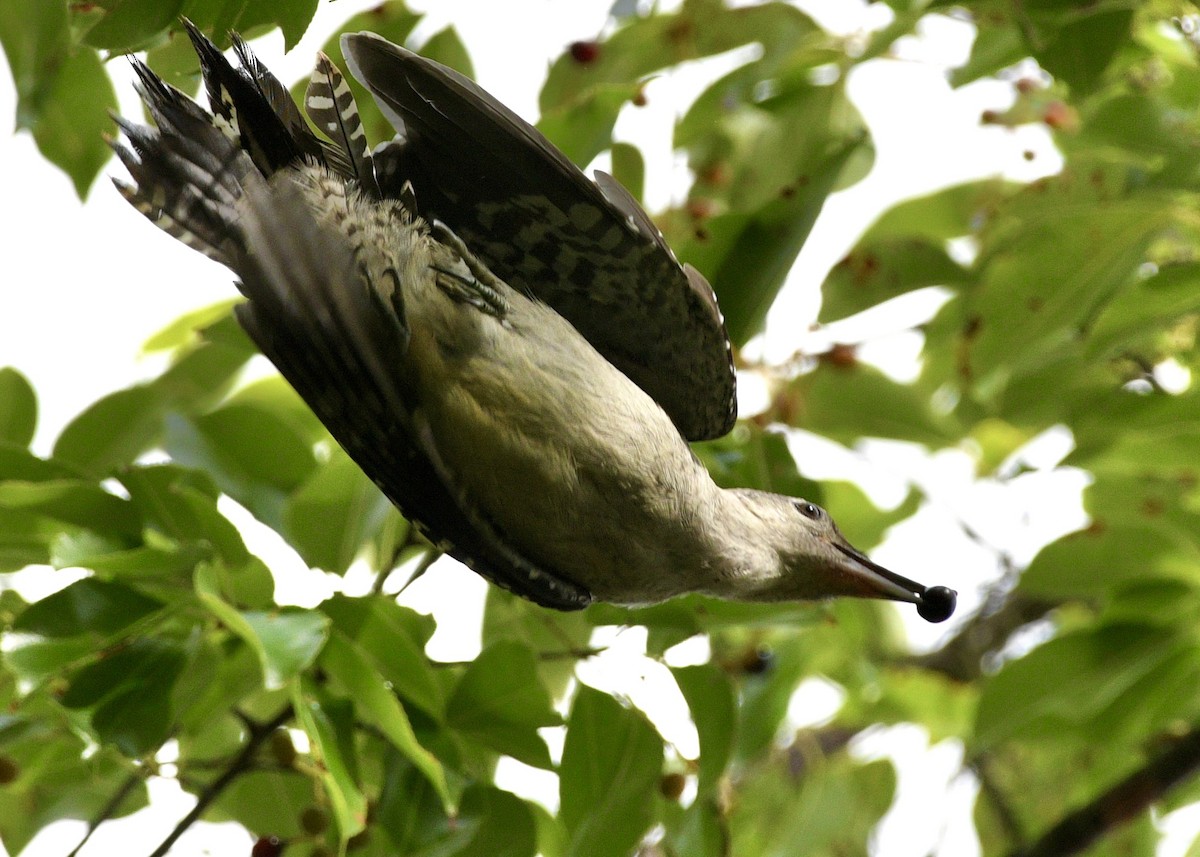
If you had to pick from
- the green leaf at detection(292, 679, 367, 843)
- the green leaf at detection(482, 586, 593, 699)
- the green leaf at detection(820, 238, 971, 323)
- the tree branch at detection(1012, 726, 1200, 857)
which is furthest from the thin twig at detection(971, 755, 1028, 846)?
the green leaf at detection(292, 679, 367, 843)

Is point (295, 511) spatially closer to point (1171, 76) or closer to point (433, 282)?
point (433, 282)

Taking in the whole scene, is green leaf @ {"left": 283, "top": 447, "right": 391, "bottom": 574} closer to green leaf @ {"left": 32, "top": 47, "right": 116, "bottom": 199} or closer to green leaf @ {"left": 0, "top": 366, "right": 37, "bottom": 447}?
green leaf @ {"left": 0, "top": 366, "right": 37, "bottom": 447}

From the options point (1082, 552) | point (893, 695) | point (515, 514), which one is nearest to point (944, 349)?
point (1082, 552)

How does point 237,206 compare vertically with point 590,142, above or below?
above

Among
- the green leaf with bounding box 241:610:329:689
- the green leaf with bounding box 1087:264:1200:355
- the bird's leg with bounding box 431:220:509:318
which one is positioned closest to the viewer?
the green leaf with bounding box 241:610:329:689

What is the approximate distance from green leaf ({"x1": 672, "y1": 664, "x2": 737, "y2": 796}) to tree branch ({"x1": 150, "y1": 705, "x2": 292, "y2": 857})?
33.4 inches

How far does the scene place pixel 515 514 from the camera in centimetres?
263

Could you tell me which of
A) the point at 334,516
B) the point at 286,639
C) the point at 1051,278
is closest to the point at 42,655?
the point at 286,639

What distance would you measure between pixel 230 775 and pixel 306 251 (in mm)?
1072

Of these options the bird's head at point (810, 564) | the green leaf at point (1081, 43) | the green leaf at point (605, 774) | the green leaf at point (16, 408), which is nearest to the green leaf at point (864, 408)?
the bird's head at point (810, 564)

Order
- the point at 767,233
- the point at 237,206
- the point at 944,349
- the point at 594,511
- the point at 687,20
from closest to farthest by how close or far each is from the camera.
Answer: the point at 237,206 → the point at 594,511 → the point at 767,233 → the point at 687,20 → the point at 944,349

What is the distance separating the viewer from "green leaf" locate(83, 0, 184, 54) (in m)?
2.13

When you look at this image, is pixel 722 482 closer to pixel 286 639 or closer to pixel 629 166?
pixel 629 166

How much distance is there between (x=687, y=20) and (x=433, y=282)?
3.84ft
